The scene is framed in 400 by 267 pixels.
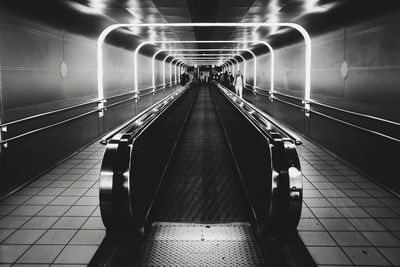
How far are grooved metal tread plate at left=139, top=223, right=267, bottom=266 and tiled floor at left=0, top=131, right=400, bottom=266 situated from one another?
0.52m

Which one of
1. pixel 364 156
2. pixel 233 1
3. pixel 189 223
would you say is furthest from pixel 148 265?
pixel 233 1

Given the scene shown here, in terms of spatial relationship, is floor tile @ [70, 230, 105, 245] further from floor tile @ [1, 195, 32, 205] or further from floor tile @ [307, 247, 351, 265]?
floor tile @ [307, 247, 351, 265]

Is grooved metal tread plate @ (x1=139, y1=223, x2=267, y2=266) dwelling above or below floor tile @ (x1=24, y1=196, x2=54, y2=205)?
below

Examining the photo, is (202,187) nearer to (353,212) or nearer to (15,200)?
(353,212)

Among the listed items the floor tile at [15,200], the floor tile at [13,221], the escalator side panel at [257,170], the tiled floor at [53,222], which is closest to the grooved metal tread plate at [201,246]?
the escalator side panel at [257,170]

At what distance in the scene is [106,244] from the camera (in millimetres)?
3562

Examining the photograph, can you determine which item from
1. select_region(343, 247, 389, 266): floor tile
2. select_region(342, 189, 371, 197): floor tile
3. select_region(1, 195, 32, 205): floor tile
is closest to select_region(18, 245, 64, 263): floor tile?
select_region(1, 195, 32, 205): floor tile

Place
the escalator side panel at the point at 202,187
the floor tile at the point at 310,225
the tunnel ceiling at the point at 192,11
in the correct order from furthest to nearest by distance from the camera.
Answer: the tunnel ceiling at the point at 192,11, the escalator side panel at the point at 202,187, the floor tile at the point at 310,225

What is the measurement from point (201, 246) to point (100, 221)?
1.19m

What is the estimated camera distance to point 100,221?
406cm

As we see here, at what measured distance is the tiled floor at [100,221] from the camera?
3299 millimetres

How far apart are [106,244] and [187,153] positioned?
4.16 meters

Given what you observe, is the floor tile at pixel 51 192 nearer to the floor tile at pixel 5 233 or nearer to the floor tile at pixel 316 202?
the floor tile at pixel 5 233

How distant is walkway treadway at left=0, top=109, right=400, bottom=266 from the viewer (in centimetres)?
330
